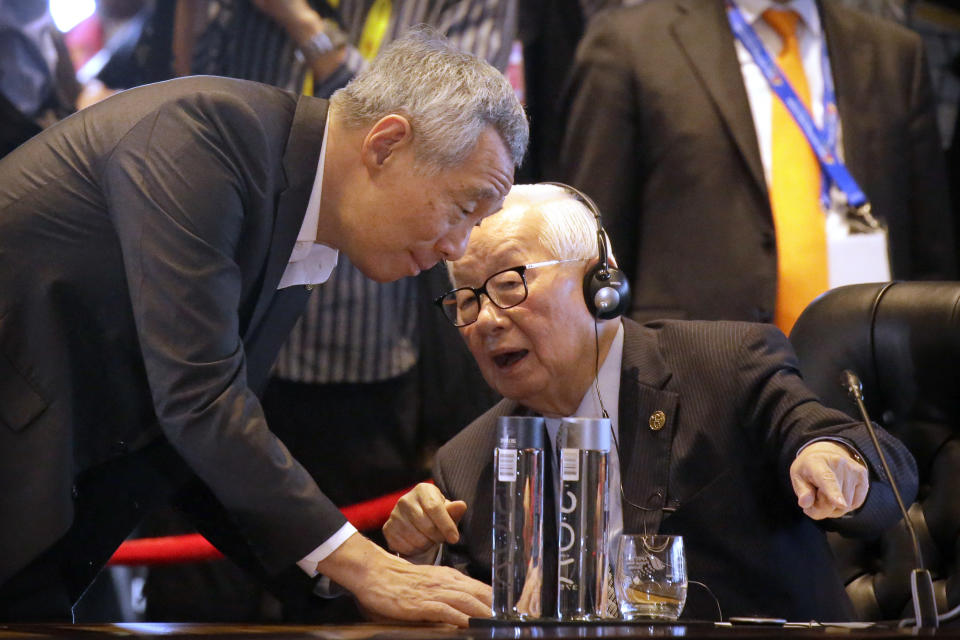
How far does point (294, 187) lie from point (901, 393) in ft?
3.72

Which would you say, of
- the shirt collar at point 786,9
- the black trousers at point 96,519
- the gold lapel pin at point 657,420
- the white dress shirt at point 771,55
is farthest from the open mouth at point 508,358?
the shirt collar at point 786,9

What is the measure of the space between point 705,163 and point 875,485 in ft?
→ 4.09

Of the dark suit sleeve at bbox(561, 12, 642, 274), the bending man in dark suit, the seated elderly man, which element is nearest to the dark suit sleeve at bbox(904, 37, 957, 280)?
the dark suit sleeve at bbox(561, 12, 642, 274)

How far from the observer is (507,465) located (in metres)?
1.66

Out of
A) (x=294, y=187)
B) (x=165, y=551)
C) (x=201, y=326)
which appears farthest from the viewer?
(x=165, y=551)

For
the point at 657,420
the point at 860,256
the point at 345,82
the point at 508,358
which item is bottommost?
the point at 657,420

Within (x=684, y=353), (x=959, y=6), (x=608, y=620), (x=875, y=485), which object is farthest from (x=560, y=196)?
(x=959, y=6)

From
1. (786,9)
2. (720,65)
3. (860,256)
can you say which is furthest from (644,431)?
(786,9)

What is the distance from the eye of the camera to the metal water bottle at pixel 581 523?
1.64 meters

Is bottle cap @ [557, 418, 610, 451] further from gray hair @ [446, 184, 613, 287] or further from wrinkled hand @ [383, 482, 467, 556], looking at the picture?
gray hair @ [446, 184, 613, 287]

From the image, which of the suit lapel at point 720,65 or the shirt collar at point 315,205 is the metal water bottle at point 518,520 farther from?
the suit lapel at point 720,65

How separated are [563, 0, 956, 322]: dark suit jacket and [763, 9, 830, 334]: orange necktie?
60 mm

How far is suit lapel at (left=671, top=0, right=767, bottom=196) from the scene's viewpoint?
9.91 feet

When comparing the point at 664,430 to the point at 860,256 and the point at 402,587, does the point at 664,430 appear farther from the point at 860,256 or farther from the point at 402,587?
the point at 860,256
